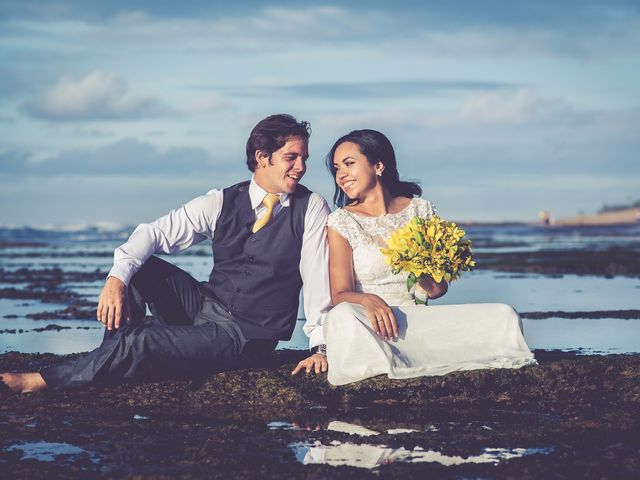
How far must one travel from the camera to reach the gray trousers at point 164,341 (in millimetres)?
6973

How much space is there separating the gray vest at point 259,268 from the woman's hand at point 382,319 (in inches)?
26.6

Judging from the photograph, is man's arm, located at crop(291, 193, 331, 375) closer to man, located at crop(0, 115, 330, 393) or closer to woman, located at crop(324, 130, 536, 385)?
man, located at crop(0, 115, 330, 393)

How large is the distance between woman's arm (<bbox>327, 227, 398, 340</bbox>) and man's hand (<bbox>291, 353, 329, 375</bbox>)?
0.42 m

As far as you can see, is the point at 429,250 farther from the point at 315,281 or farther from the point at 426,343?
the point at 315,281

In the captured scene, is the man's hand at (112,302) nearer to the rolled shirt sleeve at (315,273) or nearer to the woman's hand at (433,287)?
the rolled shirt sleeve at (315,273)

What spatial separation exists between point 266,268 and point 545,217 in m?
85.0

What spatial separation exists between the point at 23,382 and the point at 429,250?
301cm

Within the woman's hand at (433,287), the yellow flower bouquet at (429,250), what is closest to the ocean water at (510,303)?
the woman's hand at (433,287)

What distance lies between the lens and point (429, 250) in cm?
723

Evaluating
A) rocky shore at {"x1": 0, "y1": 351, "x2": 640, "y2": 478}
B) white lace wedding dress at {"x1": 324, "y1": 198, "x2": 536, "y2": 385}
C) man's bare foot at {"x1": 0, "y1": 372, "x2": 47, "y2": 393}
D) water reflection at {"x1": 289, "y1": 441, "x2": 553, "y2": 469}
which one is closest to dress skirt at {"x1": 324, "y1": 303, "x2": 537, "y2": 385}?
white lace wedding dress at {"x1": 324, "y1": 198, "x2": 536, "y2": 385}

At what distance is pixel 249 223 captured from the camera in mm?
7391

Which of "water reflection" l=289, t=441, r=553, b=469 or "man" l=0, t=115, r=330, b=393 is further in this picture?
"man" l=0, t=115, r=330, b=393

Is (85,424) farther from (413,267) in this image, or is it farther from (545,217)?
(545,217)

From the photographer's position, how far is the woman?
706 centimetres
